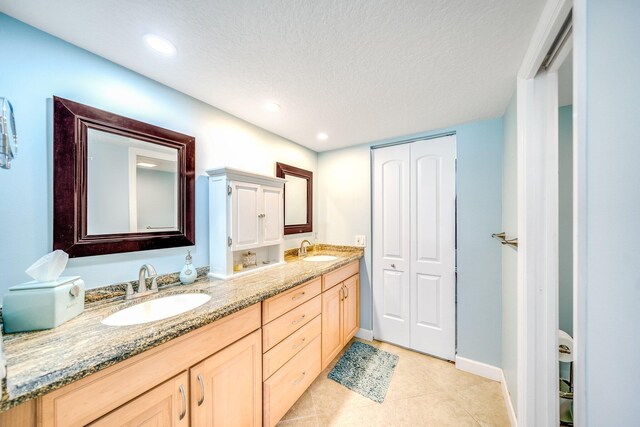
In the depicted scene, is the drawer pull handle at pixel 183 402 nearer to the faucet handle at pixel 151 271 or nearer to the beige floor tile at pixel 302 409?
the faucet handle at pixel 151 271

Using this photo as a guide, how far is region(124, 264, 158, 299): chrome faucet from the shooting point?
1198 mm

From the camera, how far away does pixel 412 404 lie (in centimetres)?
161

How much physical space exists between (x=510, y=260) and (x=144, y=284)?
2358 millimetres

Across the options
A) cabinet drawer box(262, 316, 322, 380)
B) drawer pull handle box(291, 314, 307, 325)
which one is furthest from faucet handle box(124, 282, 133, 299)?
drawer pull handle box(291, 314, 307, 325)

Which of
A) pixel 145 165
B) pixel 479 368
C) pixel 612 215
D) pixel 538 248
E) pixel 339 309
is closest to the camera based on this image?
pixel 612 215

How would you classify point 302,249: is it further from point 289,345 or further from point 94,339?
point 94,339

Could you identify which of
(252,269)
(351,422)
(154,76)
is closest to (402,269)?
(351,422)

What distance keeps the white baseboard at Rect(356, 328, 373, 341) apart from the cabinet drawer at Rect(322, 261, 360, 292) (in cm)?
67

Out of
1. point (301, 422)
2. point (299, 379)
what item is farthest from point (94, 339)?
point (301, 422)

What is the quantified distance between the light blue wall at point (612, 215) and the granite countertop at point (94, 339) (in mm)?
1225

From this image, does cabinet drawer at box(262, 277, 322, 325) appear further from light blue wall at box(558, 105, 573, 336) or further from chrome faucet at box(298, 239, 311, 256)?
light blue wall at box(558, 105, 573, 336)

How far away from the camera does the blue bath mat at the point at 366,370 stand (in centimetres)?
175

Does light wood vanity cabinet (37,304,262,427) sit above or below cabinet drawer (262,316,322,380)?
above

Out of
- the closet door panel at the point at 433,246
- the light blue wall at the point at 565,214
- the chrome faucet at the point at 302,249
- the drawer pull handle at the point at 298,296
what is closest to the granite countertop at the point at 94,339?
the drawer pull handle at the point at 298,296
